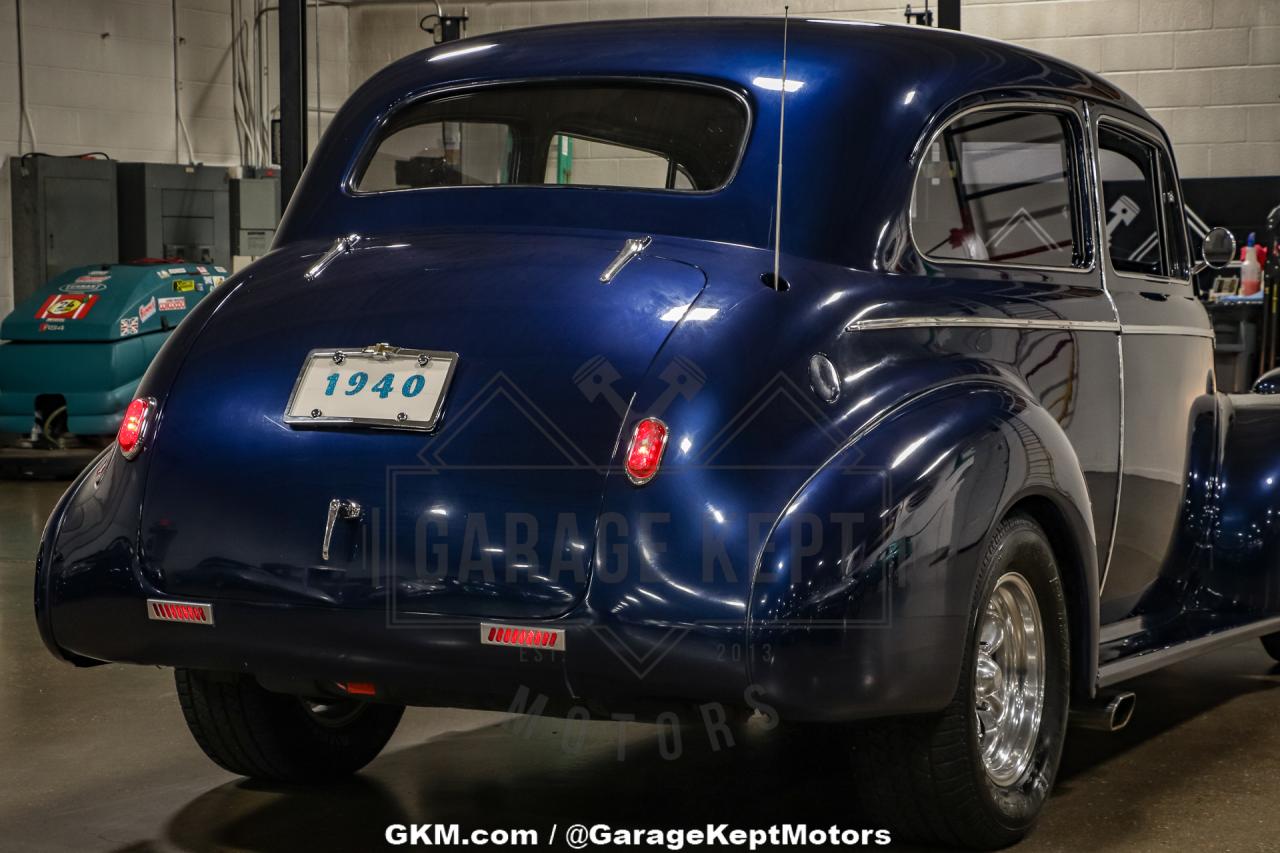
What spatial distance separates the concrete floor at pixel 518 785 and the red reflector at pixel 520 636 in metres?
0.76

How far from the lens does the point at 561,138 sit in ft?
12.5

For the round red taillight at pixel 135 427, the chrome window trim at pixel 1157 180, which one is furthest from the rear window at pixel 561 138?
the chrome window trim at pixel 1157 180

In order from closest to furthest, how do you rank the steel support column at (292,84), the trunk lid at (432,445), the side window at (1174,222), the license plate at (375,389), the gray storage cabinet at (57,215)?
the trunk lid at (432,445) → the license plate at (375,389) → the side window at (1174,222) → the steel support column at (292,84) → the gray storage cabinet at (57,215)

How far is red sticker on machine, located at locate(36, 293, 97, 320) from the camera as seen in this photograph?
1095 cm

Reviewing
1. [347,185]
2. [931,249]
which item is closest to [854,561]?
[931,249]

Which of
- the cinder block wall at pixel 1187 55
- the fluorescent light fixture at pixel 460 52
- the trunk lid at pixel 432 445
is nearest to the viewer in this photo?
the trunk lid at pixel 432 445

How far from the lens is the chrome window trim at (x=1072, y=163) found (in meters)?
3.43

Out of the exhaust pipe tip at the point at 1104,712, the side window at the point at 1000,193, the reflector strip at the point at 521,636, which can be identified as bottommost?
the exhaust pipe tip at the point at 1104,712

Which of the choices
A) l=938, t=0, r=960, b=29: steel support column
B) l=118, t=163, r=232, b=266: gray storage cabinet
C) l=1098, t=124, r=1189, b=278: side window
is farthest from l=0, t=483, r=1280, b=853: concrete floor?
l=118, t=163, r=232, b=266: gray storage cabinet

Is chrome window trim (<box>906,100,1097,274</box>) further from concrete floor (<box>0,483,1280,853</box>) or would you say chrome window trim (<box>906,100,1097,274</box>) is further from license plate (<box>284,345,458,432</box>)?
concrete floor (<box>0,483,1280,853</box>)

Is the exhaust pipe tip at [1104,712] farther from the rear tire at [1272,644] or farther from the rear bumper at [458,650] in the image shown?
the rear tire at [1272,644]

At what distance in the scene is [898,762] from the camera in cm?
312

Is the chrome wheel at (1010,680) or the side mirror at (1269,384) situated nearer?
the chrome wheel at (1010,680)

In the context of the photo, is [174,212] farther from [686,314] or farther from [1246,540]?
[686,314]
